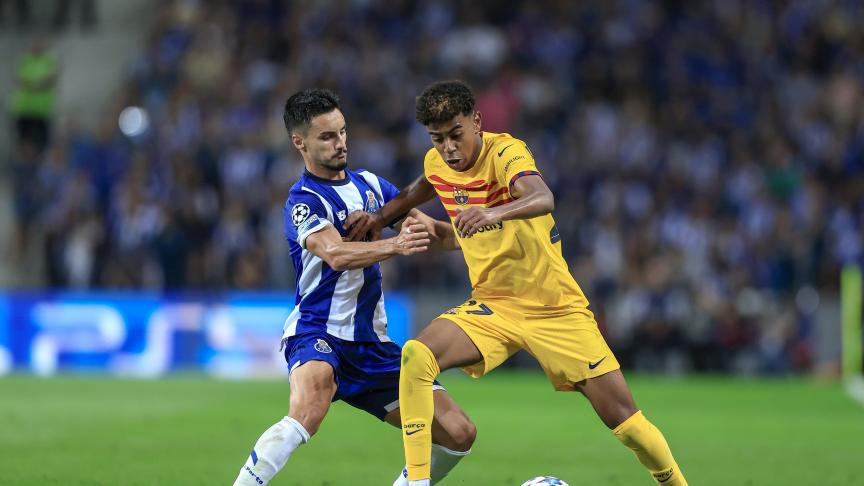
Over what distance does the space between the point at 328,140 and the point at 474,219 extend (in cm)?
111

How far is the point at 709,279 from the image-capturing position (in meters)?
19.2

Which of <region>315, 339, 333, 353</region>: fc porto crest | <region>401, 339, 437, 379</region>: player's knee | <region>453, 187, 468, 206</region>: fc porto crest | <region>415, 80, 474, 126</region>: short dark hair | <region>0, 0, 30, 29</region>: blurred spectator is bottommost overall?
<region>401, 339, 437, 379</region>: player's knee

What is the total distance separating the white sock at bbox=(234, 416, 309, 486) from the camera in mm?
6562

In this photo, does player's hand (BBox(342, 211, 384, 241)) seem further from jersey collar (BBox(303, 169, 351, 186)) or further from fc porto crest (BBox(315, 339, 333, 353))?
fc porto crest (BBox(315, 339, 333, 353))

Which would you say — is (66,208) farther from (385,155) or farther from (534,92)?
(534,92)

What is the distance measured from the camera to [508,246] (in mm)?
7082

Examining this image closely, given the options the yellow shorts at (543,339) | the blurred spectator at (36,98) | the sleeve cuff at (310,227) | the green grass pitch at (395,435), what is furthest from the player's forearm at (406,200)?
the blurred spectator at (36,98)

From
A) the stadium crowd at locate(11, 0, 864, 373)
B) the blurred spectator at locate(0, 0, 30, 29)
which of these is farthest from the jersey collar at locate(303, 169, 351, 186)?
the blurred spectator at locate(0, 0, 30, 29)

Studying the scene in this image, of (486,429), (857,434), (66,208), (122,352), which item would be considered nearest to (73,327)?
(122,352)

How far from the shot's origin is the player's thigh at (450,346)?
6.91 metres

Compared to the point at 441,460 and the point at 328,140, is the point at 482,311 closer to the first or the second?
the point at 441,460

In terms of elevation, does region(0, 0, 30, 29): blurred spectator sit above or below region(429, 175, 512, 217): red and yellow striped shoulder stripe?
above

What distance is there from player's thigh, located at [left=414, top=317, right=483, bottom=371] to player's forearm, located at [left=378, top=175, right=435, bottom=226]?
0.78 metres

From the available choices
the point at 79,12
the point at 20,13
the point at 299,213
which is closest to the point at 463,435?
the point at 299,213
